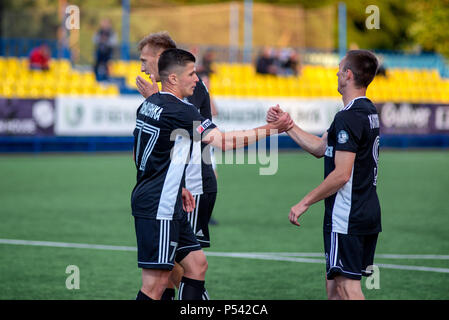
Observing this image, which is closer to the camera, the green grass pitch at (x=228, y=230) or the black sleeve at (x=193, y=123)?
the black sleeve at (x=193, y=123)

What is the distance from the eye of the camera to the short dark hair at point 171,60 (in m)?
4.89

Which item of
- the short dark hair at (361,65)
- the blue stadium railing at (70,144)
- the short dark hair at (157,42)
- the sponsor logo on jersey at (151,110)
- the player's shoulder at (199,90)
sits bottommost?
the blue stadium railing at (70,144)

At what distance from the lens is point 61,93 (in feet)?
73.9

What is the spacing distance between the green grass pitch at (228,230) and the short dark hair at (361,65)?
2.60 meters

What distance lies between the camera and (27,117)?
66.6 feet

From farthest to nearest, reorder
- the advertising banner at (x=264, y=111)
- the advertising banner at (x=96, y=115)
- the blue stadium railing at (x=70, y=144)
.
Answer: the advertising banner at (x=264, y=111) < the blue stadium railing at (x=70, y=144) < the advertising banner at (x=96, y=115)

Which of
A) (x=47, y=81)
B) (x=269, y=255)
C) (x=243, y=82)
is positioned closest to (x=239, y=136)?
(x=269, y=255)

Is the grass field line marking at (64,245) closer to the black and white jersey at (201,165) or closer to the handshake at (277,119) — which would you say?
the black and white jersey at (201,165)

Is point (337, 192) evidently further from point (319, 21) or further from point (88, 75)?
point (319, 21)

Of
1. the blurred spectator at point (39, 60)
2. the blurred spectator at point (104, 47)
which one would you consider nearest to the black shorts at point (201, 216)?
the blurred spectator at point (104, 47)

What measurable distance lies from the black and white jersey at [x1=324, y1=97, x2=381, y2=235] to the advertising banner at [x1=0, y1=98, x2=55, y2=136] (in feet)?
54.4

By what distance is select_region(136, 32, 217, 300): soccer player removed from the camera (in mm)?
5547

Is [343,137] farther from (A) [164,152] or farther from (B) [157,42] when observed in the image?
(B) [157,42]

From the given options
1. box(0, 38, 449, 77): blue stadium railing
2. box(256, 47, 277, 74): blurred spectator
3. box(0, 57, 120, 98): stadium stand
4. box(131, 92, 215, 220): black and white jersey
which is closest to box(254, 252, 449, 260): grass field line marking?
box(131, 92, 215, 220): black and white jersey
